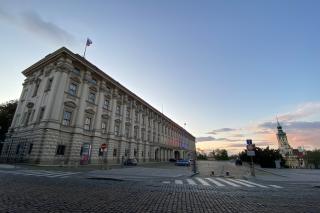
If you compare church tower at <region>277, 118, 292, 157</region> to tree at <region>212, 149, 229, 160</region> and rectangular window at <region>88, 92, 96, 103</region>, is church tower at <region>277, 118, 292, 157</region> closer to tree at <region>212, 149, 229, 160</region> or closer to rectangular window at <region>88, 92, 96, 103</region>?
tree at <region>212, 149, 229, 160</region>

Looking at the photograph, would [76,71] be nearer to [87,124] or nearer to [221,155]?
[87,124]

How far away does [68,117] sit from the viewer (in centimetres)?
2816

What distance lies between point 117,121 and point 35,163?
17009mm

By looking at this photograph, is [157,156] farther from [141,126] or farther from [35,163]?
[35,163]

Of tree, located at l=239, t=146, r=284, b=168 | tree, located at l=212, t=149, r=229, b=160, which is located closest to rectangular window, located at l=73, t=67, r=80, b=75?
tree, located at l=239, t=146, r=284, b=168

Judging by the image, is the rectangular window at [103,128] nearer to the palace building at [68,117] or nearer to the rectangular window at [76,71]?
the palace building at [68,117]

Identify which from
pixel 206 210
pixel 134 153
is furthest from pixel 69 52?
pixel 206 210

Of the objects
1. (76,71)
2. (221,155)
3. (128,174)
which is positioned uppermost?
(76,71)

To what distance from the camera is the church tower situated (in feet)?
320

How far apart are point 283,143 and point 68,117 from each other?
10885 centimetres

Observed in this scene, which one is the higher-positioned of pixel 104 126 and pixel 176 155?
pixel 104 126

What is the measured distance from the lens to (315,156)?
3706 inches

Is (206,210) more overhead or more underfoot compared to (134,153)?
more underfoot

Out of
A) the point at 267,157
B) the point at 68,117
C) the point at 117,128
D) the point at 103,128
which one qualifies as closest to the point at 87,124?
the point at 68,117
